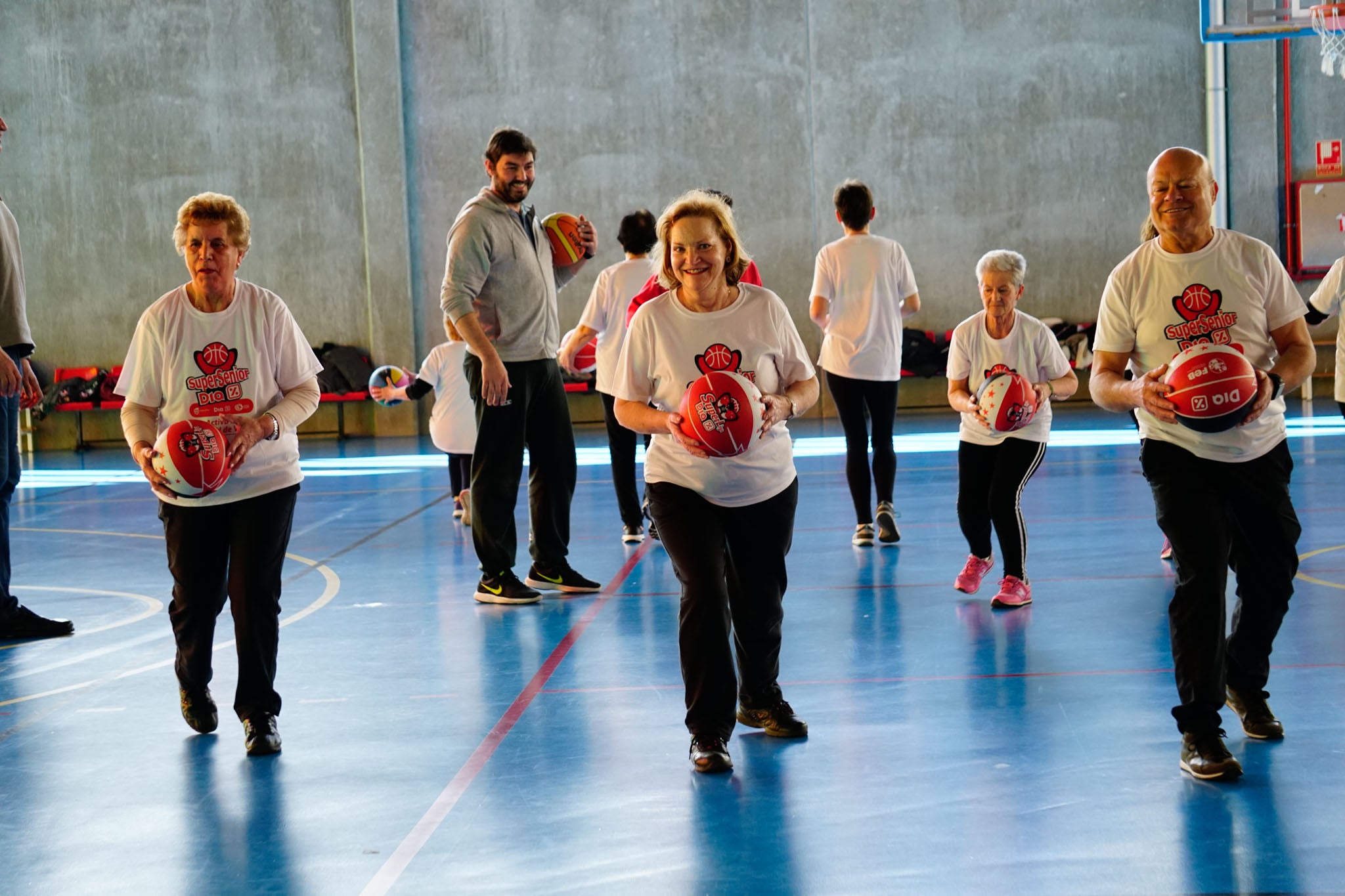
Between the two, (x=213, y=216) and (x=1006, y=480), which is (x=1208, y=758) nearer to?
(x=1006, y=480)

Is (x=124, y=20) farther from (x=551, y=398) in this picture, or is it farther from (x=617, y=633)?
(x=617, y=633)

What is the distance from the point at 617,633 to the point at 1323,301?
158 inches

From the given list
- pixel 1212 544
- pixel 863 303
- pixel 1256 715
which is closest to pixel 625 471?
pixel 863 303

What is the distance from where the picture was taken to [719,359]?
381 cm

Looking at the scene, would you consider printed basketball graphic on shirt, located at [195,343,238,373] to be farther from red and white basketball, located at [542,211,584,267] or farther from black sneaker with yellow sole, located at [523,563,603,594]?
red and white basketball, located at [542,211,584,267]

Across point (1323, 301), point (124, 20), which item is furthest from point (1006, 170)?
point (124, 20)

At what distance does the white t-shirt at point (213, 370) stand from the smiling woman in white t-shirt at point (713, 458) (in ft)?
3.45

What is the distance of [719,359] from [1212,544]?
1.37 metres

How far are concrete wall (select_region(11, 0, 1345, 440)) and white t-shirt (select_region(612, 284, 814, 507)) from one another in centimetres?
1242

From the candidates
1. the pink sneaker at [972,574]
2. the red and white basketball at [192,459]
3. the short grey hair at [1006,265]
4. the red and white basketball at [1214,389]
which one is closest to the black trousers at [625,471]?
the pink sneaker at [972,574]

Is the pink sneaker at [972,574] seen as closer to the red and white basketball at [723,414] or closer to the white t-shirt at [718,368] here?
the white t-shirt at [718,368]

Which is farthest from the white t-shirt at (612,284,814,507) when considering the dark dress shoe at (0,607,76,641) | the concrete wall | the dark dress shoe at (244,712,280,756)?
the concrete wall

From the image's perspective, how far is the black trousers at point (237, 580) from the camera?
402 centimetres

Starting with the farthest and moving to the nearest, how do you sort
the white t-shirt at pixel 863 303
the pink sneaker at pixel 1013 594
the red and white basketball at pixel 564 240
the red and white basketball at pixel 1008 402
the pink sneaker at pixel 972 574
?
1. the white t-shirt at pixel 863 303
2. the red and white basketball at pixel 564 240
3. the pink sneaker at pixel 972 574
4. the pink sneaker at pixel 1013 594
5. the red and white basketball at pixel 1008 402
